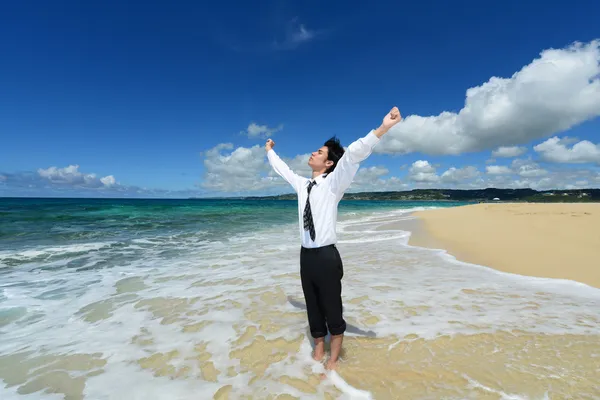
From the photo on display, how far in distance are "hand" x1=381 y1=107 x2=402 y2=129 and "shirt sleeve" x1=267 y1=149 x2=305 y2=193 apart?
1200mm

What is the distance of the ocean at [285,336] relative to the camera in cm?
321

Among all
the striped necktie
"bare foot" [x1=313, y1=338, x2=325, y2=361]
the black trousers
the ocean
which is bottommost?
the ocean

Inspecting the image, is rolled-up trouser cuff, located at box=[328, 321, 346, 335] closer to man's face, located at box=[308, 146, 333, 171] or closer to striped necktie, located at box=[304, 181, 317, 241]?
striped necktie, located at box=[304, 181, 317, 241]

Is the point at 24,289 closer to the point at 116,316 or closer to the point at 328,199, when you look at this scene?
the point at 116,316

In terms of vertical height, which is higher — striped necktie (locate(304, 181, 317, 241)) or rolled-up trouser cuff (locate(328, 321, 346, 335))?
striped necktie (locate(304, 181, 317, 241))

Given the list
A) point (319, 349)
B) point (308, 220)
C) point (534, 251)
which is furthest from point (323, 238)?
point (534, 251)

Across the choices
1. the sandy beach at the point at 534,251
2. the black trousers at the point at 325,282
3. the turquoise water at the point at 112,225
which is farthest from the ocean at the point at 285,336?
the turquoise water at the point at 112,225

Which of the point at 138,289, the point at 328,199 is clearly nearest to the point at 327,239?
the point at 328,199

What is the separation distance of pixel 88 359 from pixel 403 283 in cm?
605

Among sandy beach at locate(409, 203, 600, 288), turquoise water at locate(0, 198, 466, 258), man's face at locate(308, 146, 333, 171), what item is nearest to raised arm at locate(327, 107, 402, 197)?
man's face at locate(308, 146, 333, 171)

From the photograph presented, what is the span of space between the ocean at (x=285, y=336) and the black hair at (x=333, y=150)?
8.02 feet

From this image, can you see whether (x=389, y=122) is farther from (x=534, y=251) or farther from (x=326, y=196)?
(x=534, y=251)

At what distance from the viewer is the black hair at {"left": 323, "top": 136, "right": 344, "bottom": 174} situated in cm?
333

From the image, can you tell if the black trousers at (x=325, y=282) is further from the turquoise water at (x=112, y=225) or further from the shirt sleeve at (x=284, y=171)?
the turquoise water at (x=112, y=225)
